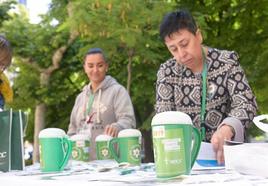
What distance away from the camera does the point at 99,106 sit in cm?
285

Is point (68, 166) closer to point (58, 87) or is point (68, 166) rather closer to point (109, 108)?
point (109, 108)

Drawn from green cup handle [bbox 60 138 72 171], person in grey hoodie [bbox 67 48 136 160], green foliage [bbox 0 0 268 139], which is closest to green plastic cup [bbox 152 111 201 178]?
green cup handle [bbox 60 138 72 171]

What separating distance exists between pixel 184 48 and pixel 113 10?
2920 mm

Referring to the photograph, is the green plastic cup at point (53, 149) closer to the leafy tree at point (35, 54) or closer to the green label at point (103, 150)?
the green label at point (103, 150)

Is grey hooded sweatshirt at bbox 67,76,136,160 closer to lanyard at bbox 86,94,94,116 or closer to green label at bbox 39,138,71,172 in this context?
lanyard at bbox 86,94,94,116

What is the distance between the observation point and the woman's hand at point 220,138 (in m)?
1.62

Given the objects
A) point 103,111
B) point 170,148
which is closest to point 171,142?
point 170,148

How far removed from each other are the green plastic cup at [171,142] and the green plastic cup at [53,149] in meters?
0.62

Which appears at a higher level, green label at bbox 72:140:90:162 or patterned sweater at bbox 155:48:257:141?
patterned sweater at bbox 155:48:257:141

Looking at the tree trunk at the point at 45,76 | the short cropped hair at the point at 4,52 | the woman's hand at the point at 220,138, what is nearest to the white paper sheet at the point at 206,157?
the woman's hand at the point at 220,138

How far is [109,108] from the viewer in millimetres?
2848

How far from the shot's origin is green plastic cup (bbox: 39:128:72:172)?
5.98 feet

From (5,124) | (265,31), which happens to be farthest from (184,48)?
(265,31)

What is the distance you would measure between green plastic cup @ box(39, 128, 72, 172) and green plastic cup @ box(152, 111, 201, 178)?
0.62 metres
